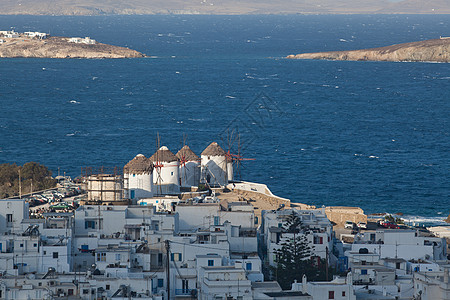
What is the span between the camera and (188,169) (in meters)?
79.2

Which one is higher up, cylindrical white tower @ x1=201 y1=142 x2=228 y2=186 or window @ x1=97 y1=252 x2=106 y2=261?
cylindrical white tower @ x1=201 y1=142 x2=228 y2=186

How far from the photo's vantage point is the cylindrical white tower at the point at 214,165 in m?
Answer: 80.1

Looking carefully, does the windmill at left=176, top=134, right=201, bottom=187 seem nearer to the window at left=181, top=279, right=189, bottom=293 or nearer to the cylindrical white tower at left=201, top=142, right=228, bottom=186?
the cylindrical white tower at left=201, top=142, right=228, bottom=186

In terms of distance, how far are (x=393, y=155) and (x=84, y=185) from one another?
59.0 m

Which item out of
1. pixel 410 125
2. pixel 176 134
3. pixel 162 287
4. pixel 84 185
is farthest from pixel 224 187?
pixel 410 125

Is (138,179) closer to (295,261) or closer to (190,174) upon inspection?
(190,174)

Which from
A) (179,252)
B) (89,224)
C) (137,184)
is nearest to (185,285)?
(179,252)

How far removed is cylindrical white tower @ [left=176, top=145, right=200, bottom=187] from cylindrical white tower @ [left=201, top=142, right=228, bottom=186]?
62 centimetres

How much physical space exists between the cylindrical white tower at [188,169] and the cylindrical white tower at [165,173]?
1939 millimetres

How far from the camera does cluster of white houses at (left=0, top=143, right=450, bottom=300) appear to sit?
152ft

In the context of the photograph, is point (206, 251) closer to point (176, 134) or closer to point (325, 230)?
point (325, 230)

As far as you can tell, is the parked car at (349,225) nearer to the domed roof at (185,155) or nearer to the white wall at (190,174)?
the white wall at (190,174)

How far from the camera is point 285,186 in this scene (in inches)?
4168

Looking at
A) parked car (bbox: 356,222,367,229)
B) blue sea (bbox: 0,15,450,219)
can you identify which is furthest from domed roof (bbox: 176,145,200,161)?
blue sea (bbox: 0,15,450,219)
